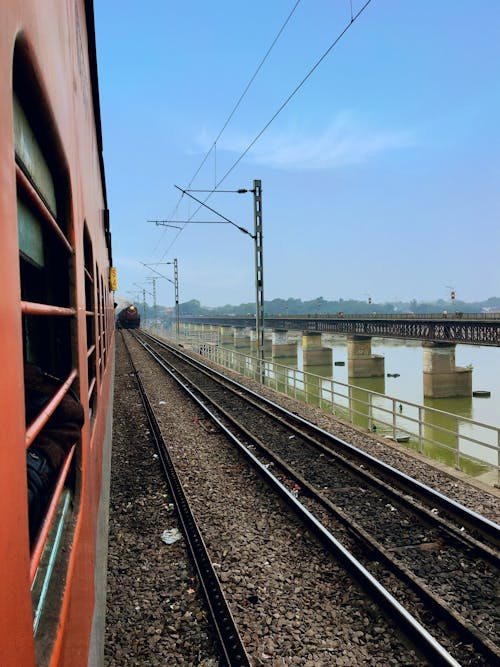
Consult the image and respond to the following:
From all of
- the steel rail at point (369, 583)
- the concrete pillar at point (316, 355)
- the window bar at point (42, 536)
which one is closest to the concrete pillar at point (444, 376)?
the concrete pillar at point (316, 355)

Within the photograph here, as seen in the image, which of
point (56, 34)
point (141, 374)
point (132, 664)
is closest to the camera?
point (56, 34)

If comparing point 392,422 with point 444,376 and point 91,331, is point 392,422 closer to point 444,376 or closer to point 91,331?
point 444,376

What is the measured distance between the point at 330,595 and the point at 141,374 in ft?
60.1

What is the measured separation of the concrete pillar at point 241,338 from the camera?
348 feet

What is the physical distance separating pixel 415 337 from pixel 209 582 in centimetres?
5059

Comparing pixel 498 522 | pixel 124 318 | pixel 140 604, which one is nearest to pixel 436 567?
pixel 498 522

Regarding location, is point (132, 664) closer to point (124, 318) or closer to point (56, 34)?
point (56, 34)

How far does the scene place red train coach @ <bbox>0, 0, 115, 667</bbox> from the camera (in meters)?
1.14

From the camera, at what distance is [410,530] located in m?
6.35

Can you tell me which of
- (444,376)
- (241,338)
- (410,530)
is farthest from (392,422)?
(241,338)

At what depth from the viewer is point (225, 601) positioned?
184 inches

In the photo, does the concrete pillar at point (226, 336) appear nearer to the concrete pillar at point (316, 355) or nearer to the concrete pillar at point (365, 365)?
the concrete pillar at point (316, 355)

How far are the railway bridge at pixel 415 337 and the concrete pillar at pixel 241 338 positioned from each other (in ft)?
57.4

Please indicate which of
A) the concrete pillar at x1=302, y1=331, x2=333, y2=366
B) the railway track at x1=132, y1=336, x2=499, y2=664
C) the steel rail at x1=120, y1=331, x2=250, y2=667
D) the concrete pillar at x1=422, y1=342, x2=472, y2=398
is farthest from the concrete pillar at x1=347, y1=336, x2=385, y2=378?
the steel rail at x1=120, y1=331, x2=250, y2=667
